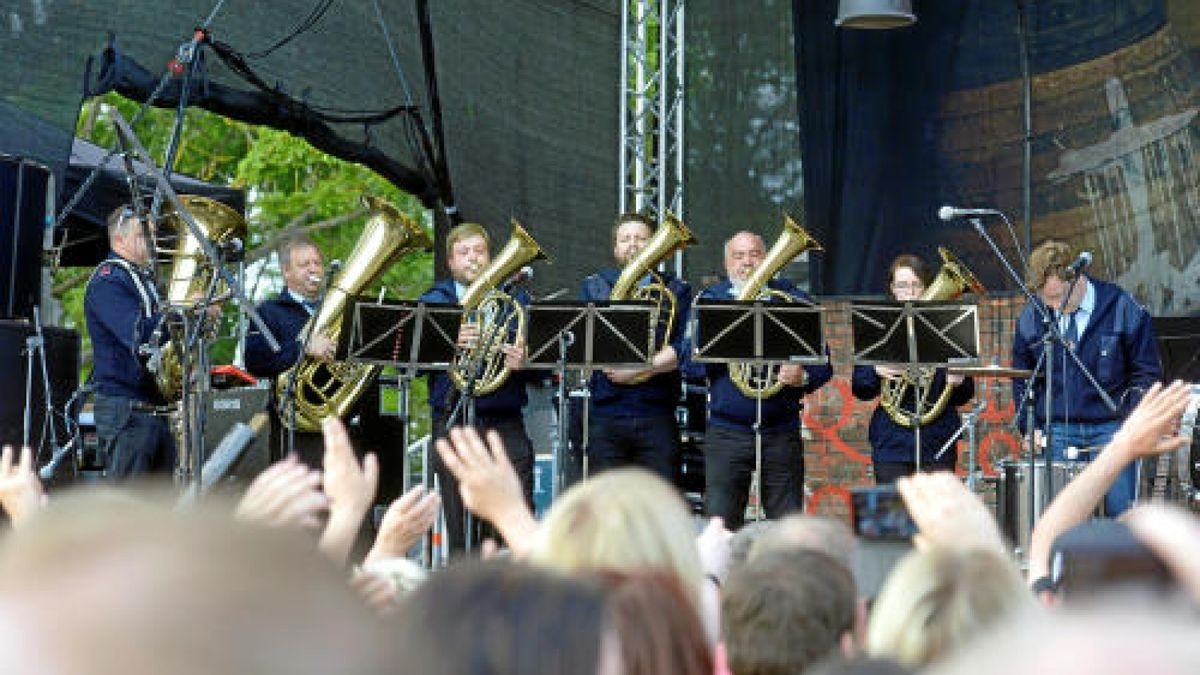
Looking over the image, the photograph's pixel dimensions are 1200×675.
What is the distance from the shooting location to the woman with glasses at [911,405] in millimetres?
10234

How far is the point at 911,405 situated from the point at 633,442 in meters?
1.64

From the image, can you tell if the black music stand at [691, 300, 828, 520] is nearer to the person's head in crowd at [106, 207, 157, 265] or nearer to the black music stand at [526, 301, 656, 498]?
the black music stand at [526, 301, 656, 498]

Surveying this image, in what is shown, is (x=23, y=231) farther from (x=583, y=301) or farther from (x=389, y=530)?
(x=389, y=530)

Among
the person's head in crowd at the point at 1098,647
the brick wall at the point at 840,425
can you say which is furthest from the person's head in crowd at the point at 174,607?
the brick wall at the point at 840,425

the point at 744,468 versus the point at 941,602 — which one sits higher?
the point at 941,602

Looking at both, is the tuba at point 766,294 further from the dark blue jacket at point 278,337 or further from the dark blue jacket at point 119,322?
the dark blue jacket at point 119,322

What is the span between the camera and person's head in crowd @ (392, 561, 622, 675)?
151cm

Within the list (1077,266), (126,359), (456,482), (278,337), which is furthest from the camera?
(456,482)

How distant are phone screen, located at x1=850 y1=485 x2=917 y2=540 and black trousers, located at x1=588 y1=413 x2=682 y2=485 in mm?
6518

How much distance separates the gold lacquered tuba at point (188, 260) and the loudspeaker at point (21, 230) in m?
1.04

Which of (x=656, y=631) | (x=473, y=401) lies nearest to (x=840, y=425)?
(x=473, y=401)

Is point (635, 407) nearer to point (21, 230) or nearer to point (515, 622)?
point (21, 230)

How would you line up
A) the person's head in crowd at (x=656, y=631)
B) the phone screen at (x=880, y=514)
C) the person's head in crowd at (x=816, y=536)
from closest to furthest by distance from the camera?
the person's head in crowd at (x=656, y=631) → the phone screen at (x=880, y=514) → the person's head in crowd at (x=816, y=536)

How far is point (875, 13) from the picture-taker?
1175cm
